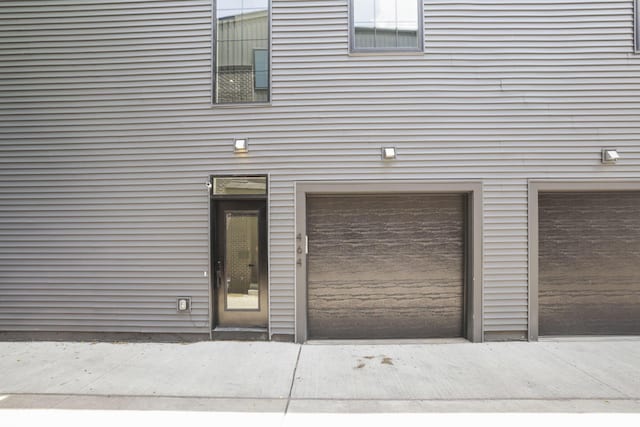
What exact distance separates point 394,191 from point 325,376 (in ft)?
9.00

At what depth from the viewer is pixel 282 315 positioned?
526 cm

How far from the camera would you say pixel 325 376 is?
13.5 ft

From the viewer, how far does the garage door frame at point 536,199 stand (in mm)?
5223

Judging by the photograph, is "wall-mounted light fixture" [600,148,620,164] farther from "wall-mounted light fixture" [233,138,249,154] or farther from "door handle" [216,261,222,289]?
"door handle" [216,261,222,289]

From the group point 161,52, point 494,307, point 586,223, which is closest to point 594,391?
point 494,307

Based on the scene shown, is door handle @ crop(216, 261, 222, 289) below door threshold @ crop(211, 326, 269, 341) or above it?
above

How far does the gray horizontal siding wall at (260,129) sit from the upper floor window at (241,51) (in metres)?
0.18

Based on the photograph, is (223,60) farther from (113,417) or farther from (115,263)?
(113,417)

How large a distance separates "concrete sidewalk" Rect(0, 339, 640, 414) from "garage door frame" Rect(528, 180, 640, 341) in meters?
0.42

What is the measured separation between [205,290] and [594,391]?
4.97 m

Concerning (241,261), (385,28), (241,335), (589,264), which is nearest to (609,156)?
(589,264)

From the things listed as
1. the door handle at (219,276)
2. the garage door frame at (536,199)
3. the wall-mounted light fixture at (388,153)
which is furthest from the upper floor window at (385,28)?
the door handle at (219,276)

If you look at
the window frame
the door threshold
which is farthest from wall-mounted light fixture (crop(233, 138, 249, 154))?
the door threshold

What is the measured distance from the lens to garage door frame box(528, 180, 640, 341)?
5223 mm
